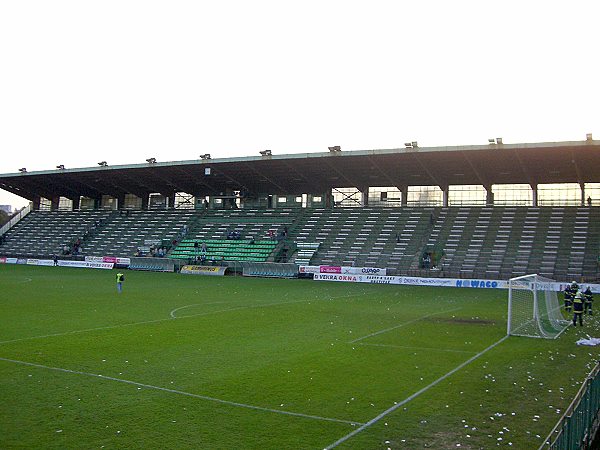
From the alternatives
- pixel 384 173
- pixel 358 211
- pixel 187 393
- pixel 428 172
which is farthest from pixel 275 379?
pixel 358 211

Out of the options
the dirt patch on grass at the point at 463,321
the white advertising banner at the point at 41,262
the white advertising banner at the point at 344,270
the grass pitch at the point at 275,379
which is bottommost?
the white advertising banner at the point at 41,262

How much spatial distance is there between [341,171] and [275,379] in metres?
40.2

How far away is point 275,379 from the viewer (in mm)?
11930

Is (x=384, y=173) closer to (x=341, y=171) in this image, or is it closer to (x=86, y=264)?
(x=341, y=171)

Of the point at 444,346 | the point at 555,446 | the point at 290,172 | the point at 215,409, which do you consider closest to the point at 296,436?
the point at 215,409

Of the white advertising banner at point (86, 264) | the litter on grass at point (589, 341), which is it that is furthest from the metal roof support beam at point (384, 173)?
the litter on grass at point (589, 341)

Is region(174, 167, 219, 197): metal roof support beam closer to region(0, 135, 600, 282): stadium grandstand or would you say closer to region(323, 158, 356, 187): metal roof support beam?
region(0, 135, 600, 282): stadium grandstand

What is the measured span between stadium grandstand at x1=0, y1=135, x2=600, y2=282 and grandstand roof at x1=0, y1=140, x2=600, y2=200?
0.47 feet

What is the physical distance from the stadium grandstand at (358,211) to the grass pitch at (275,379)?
22.2 meters

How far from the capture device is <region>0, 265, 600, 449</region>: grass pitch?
862 cm

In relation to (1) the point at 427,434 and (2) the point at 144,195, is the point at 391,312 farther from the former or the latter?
(2) the point at 144,195

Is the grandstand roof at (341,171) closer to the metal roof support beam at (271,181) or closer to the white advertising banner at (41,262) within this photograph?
the metal roof support beam at (271,181)

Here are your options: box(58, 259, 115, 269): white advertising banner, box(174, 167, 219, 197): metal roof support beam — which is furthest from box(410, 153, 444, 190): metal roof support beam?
box(58, 259, 115, 269): white advertising banner

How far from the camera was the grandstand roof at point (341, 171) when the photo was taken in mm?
42000
